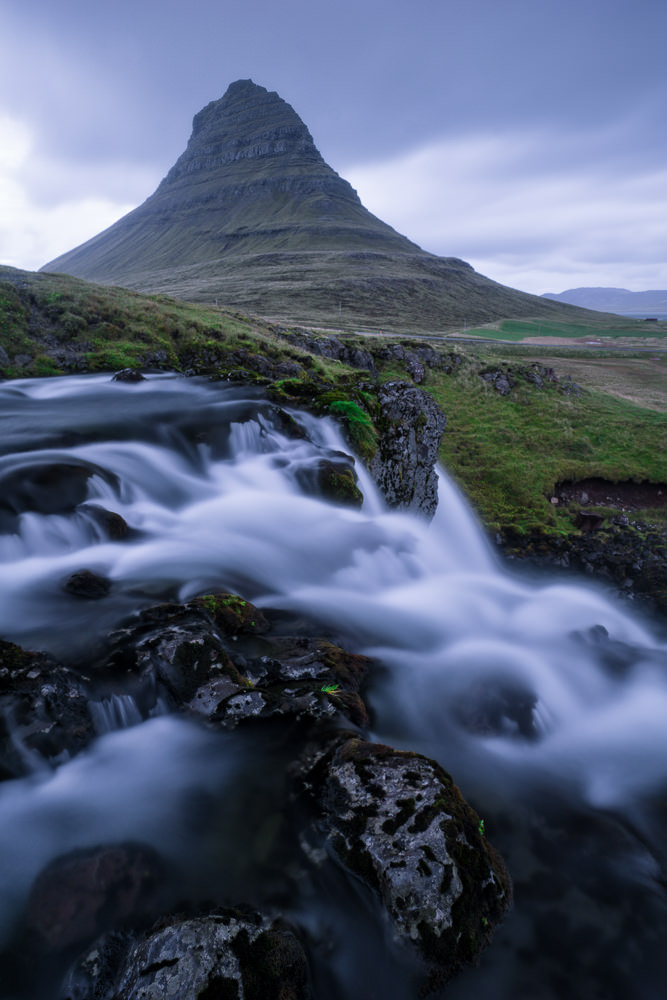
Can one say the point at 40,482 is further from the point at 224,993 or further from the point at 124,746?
the point at 224,993

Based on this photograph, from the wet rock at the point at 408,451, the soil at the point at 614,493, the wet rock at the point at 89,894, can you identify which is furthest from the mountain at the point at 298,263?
the wet rock at the point at 89,894

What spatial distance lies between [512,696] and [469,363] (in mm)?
25216

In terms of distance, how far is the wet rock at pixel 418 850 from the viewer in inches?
140

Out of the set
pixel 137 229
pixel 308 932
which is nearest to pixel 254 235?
pixel 137 229

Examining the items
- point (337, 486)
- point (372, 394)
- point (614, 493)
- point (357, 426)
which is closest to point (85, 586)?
point (337, 486)

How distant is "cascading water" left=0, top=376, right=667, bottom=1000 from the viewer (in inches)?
165

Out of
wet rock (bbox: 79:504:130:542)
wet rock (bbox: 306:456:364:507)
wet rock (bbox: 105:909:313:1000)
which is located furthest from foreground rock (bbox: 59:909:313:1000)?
wet rock (bbox: 306:456:364:507)

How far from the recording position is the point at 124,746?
4891 mm

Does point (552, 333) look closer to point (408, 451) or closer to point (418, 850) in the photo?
point (408, 451)

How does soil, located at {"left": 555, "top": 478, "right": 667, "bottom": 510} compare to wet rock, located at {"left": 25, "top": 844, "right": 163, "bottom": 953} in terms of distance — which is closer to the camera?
wet rock, located at {"left": 25, "top": 844, "right": 163, "bottom": 953}

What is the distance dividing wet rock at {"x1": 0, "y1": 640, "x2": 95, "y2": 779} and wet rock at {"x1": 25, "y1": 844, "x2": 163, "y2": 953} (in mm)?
951

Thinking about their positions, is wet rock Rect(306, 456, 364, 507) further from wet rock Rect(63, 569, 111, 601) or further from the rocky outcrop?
the rocky outcrop

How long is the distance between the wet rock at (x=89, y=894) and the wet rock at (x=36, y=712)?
0.95 metres

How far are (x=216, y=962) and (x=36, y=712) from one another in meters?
2.74
